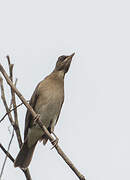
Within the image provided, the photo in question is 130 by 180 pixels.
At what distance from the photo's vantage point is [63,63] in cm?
727

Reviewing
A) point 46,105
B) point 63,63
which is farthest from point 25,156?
point 63,63

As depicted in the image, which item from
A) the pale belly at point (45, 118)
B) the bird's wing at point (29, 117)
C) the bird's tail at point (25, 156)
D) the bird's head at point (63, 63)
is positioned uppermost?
the bird's head at point (63, 63)

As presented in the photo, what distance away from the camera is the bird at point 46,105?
675 centimetres

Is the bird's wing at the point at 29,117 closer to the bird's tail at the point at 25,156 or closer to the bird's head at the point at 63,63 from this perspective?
the bird's tail at the point at 25,156

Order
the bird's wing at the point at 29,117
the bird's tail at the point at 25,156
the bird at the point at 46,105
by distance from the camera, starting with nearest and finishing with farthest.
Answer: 1. the bird's tail at the point at 25,156
2. the bird's wing at the point at 29,117
3. the bird at the point at 46,105

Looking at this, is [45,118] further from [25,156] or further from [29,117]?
[25,156]

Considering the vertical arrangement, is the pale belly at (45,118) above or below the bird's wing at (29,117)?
below

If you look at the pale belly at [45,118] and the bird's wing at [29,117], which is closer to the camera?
the bird's wing at [29,117]

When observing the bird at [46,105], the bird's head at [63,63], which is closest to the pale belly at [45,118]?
the bird at [46,105]

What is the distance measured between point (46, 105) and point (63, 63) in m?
0.91

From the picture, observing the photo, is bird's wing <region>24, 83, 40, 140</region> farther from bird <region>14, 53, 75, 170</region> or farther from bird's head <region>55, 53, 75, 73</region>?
bird's head <region>55, 53, 75, 73</region>

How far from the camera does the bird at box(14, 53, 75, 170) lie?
675 centimetres

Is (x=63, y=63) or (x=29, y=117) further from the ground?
(x=63, y=63)

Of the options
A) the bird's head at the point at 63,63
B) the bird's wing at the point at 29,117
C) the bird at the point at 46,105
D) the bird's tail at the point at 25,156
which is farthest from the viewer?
the bird's head at the point at 63,63
